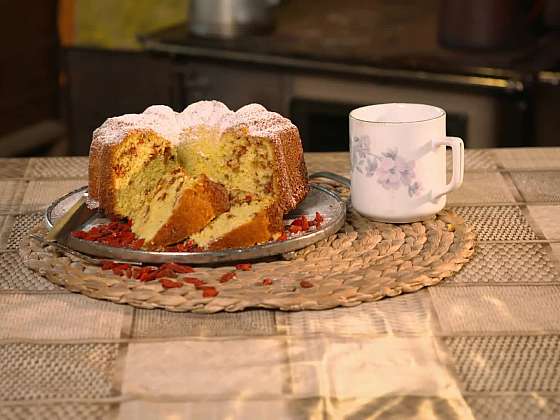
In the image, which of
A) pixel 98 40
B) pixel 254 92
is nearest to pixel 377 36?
pixel 254 92

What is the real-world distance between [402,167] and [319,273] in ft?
0.73

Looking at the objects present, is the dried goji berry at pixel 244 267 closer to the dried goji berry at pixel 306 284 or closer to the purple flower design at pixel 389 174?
the dried goji berry at pixel 306 284

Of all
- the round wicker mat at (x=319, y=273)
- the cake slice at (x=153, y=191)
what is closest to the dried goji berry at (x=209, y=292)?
the round wicker mat at (x=319, y=273)

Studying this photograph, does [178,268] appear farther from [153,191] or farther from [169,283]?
[153,191]

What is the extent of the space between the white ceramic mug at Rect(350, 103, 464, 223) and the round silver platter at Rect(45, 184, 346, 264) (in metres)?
0.06

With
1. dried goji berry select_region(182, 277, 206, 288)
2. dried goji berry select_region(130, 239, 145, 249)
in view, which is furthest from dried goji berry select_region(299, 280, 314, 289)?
dried goji berry select_region(130, 239, 145, 249)

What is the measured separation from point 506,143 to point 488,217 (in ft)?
3.94

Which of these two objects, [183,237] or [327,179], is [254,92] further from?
[183,237]

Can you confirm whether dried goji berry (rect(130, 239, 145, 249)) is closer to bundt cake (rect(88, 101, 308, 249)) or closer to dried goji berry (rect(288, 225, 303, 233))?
bundt cake (rect(88, 101, 308, 249))

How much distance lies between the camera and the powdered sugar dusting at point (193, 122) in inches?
51.3

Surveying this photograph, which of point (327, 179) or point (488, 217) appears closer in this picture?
point (488, 217)

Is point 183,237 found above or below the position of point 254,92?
above

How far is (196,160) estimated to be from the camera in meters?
1.32

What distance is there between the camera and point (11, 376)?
2.95 feet
